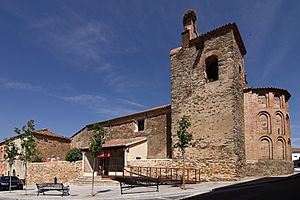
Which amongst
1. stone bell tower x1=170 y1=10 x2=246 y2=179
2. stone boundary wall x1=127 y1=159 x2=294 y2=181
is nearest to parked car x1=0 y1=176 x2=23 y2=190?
stone boundary wall x1=127 y1=159 x2=294 y2=181

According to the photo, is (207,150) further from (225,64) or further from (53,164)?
(53,164)

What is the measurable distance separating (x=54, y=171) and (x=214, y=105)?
15839 millimetres

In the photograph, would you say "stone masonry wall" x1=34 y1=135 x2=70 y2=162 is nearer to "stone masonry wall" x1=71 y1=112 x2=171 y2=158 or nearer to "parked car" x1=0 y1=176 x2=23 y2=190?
"stone masonry wall" x1=71 y1=112 x2=171 y2=158

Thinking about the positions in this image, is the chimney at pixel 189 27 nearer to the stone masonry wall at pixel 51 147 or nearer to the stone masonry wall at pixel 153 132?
the stone masonry wall at pixel 153 132

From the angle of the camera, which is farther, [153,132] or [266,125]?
[153,132]

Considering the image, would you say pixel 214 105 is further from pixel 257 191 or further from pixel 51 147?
pixel 51 147

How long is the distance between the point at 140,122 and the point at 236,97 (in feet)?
34.0

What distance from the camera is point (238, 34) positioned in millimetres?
20516

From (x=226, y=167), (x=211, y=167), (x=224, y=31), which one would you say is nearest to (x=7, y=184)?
(x=211, y=167)

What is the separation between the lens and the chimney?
22.3 m

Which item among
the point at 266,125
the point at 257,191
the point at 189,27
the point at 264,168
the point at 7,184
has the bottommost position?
the point at 7,184

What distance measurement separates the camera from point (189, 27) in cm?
2253

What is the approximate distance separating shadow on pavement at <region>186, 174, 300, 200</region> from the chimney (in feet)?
38.4

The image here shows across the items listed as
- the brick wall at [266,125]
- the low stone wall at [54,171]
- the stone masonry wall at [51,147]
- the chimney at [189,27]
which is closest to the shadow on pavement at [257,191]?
the brick wall at [266,125]
